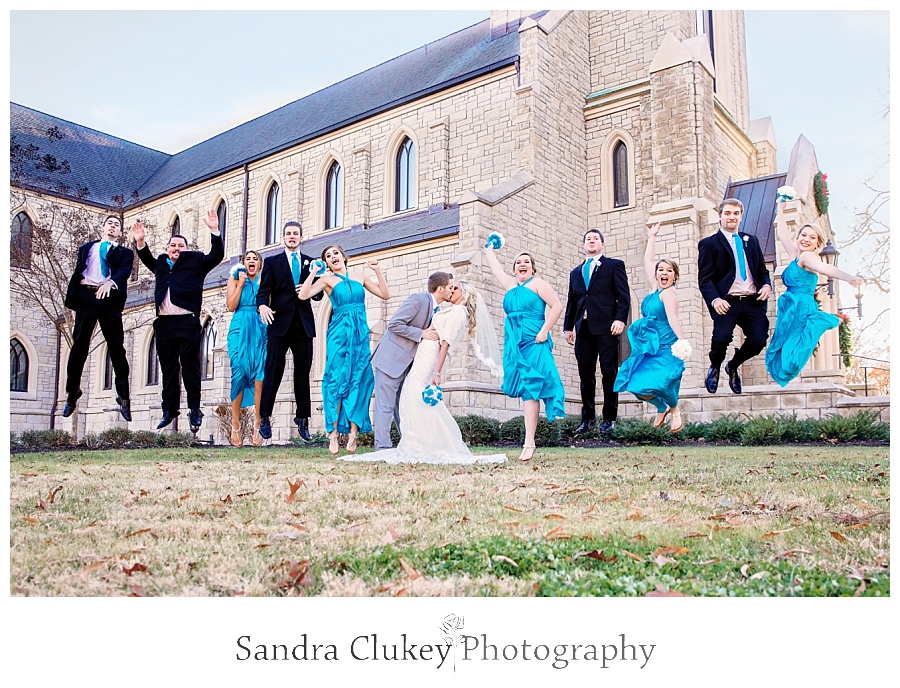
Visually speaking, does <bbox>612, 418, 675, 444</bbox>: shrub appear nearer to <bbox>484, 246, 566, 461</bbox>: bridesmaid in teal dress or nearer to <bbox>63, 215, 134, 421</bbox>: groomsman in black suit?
<bbox>484, 246, 566, 461</bbox>: bridesmaid in teal dress

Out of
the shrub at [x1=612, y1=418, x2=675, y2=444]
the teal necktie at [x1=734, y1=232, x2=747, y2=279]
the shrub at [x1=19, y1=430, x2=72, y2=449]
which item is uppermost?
the teal necktie at [x1=734, y1=232, x2=747, y2=279]

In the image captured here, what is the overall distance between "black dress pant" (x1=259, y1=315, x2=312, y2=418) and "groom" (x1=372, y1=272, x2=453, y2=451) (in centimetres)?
87

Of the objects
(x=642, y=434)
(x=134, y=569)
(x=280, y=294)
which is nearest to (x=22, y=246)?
(x=280, y=294)

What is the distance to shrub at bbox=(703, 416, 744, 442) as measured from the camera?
11.3 metres

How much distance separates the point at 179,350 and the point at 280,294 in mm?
1266

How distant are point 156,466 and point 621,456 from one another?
499 centimetres

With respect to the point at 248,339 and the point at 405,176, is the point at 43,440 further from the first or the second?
the point at 405,176

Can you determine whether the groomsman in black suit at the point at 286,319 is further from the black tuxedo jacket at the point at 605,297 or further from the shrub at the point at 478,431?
the shrub at the point at 478,431

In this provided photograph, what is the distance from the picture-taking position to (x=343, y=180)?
20.8 m

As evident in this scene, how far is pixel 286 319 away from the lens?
8.98 meters

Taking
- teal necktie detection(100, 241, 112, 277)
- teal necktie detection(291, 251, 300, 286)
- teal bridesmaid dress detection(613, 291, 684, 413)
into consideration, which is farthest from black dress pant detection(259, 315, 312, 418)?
teal bridesmaid dress detection(613, 291, 684, 413)

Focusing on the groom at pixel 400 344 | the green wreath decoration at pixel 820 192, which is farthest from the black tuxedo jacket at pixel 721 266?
the green wreath decoration at pixel 820 192
